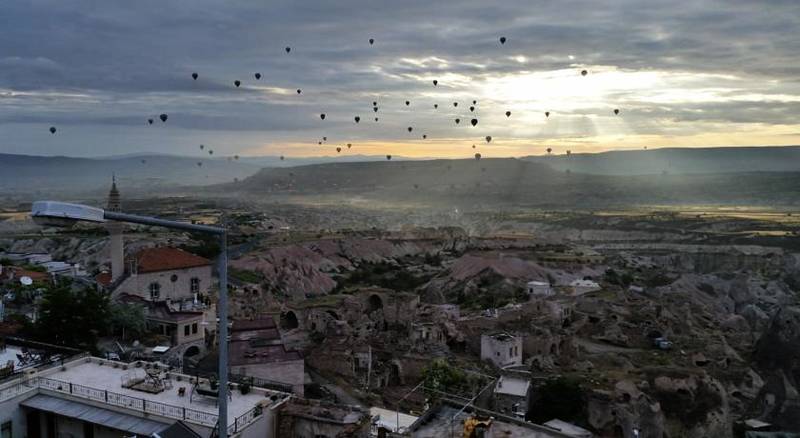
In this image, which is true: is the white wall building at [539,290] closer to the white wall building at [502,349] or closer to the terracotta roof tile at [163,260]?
the white wall building at [502,349]

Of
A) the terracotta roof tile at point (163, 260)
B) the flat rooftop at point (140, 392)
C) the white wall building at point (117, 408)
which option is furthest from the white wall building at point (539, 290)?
the white wall building at point (117, 408)

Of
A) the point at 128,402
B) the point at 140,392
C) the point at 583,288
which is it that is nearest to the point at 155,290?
the point at 140,392

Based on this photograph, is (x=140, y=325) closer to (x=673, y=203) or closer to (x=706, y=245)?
(x=706, y=245)

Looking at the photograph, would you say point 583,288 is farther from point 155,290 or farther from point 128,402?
point 128,402

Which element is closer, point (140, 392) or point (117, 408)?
point (117, 408)

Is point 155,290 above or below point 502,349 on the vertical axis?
above

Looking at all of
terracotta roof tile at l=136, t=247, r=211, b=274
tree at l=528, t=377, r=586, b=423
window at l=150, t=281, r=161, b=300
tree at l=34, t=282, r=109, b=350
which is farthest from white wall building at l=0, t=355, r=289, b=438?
terracotta roof tile at l=136, t=247, r=211, b=274
